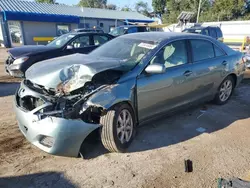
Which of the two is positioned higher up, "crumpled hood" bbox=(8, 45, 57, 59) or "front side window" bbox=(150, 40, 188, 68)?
"front side window" bbox=(150, 40, 188, 68)

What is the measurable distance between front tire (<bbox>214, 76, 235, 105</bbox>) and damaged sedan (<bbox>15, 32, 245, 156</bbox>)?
0.80m

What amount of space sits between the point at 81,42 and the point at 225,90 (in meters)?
5.24

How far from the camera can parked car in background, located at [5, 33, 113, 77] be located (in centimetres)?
695

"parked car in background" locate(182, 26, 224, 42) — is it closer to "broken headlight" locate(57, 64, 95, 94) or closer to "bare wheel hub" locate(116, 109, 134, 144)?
"bare wheel hub" locate(116, 109, 134, 144)

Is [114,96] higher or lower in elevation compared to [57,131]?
higher

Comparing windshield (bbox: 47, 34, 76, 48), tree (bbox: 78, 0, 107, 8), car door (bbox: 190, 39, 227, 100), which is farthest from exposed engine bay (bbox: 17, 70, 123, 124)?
tree (bbox: 78, 0, 107, 8)

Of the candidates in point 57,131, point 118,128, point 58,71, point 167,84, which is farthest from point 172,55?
point 57,131

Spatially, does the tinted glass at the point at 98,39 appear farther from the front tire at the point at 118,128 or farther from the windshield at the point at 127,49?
the front tire at the point at 118,128

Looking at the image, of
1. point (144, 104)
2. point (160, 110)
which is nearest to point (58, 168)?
point (144, 104)

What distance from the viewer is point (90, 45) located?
852 cm

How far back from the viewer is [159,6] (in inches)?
1865

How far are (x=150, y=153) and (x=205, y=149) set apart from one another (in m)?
0.85

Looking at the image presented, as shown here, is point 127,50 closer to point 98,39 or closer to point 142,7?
point 98,39

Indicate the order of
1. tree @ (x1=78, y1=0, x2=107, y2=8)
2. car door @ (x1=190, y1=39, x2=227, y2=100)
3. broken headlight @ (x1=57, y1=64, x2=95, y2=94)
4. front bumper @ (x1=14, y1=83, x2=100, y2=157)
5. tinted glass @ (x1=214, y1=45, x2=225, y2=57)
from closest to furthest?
front bumper @ (x1=14, y1=83, x2=100, y2=157) → broken headlight @ (x1=57, y1=64, x2=95, y2=94) → car door @ (x1=190, y1=39, x2=227, y2=100) → tinted glass @ (x1=214, y1=45, x2=225, y2=57) → tree @ (x1=78, y1=0, x2=107, y2=8)
